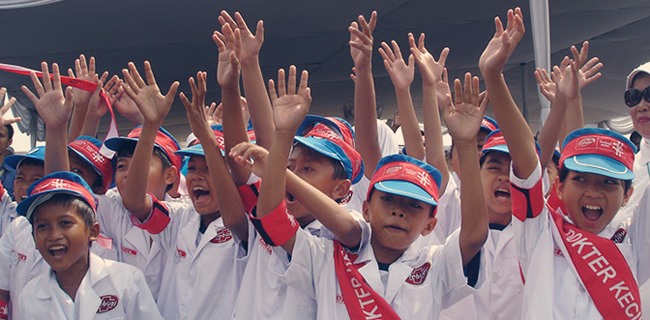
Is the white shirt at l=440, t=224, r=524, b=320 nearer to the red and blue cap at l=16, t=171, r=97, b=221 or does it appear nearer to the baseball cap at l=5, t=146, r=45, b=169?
the red and blue cap at l=16, t=171, r=97, b=221

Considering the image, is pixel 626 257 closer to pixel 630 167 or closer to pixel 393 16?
pixel 630 167

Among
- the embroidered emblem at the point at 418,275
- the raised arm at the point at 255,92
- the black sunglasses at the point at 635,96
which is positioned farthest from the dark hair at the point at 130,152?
the black sunglasses at the point at 635,96

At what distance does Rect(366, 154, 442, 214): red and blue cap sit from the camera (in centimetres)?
207

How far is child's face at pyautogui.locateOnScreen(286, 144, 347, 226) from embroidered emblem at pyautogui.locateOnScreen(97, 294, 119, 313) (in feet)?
2.65

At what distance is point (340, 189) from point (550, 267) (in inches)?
32.4

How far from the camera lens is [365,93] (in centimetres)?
275

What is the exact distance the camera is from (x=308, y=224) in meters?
2.40

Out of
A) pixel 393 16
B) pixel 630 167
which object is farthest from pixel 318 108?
pixel 630 167

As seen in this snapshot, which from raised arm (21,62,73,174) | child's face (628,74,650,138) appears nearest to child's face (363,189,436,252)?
child's face (628,74,650,138)

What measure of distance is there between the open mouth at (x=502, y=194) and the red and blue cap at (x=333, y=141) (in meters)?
0.58

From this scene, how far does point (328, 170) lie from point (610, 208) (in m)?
1.03

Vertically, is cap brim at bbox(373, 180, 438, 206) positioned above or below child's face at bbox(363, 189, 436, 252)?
above

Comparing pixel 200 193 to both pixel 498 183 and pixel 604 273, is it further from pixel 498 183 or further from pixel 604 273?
pixel 604 273

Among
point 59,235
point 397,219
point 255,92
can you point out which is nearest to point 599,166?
point 397,219
